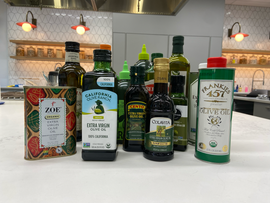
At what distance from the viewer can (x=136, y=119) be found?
0.57 m

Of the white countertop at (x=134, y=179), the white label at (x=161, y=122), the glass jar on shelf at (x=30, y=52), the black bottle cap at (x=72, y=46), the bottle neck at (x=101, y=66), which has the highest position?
→ the glass jar on shelf at (x=30, y=52)

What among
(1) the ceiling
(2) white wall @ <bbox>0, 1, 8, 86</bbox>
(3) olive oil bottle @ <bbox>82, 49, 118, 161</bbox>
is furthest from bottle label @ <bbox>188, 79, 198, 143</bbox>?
(2) white wall @ <bbox>0, 1, 8, 86</bbox>

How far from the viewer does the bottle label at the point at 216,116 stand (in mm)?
490

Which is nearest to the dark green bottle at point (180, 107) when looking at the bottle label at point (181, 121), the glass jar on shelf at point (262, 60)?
the bottle label at point (181, 121)

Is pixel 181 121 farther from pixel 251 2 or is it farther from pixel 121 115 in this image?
Answer: pixel 251 2

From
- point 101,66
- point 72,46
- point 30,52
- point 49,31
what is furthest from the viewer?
point 49,31

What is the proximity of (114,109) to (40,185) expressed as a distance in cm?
24

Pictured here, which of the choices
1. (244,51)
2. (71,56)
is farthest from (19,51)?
(244,51)

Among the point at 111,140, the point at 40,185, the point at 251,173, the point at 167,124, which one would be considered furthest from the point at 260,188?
the point at 40,185

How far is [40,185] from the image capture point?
378 millimetres

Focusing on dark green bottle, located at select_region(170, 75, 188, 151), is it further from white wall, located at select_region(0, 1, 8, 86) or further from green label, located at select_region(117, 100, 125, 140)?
white wall, located at select_region(0, 1, 8, 86)

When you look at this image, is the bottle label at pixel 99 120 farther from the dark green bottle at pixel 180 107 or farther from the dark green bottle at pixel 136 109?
the dark green bottle at pixel 180 107

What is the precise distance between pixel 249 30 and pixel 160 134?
4952 millimetres

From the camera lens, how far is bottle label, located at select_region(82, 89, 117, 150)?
496 millimetres
